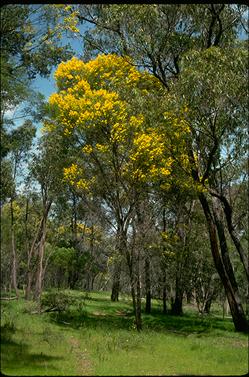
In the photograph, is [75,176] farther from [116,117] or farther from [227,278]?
[227,278]

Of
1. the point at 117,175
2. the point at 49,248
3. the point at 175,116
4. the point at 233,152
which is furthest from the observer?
the point at 49,248

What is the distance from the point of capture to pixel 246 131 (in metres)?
14.2

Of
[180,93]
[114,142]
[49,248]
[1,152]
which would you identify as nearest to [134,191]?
[114,142]

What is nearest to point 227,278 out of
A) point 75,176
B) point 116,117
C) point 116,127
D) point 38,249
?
point 75,176

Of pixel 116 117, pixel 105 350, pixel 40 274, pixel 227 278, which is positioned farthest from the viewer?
pixel 40 274

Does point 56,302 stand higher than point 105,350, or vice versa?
point 56,302

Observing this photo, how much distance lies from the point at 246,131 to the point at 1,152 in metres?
7.83

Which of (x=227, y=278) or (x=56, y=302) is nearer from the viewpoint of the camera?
(x=227, y=278)

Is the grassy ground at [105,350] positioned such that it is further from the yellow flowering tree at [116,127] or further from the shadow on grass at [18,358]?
the yellow flowering tree at [116,127]

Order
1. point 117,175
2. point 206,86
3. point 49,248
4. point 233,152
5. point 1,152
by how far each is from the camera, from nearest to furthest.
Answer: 1. point 1,152
2. point 206,86
3. point 233,152
4. point 117,175
5. point 49,248

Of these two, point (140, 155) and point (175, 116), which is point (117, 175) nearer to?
point (140, 155)

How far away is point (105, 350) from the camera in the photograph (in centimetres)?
1145

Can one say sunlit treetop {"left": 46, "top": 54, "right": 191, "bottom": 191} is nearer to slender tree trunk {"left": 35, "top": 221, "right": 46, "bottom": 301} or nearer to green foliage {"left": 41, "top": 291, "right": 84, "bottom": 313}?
slender tree trunk {"left": 35, "top": 221, "right": 46, "bottom": 301}

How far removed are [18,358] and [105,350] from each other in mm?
3753
